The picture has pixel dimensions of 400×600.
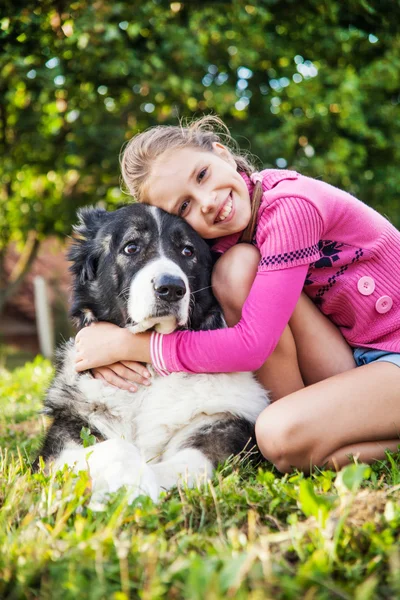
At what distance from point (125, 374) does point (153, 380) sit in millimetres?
139

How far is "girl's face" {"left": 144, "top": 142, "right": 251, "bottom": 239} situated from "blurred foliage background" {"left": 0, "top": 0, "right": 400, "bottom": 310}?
2.59 m

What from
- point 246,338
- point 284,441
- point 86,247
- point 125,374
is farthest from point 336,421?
point 86,247

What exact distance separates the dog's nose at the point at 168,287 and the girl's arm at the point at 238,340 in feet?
0.78

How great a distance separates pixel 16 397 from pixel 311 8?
408 centimetres

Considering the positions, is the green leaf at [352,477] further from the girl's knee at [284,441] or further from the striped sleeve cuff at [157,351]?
the striped sleeve cuff at [157,351]

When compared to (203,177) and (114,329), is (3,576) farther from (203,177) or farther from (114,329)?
(203,177)

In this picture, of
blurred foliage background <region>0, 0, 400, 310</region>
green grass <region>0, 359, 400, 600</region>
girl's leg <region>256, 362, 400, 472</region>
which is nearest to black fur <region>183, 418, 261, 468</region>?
girl's leg <region>256, 362, 400, 472</region>

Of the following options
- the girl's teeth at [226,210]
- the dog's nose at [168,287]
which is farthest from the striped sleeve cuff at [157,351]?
the girl's teeth at [226,210]

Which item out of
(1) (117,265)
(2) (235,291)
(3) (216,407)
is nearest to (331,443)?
(3) (216,407)

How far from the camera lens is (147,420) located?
282 centimetres

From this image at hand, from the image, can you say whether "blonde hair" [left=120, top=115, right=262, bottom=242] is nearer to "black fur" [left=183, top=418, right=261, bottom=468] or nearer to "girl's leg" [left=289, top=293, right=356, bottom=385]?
"girl's leg" [left=289, top=293, right=356, bottom=385]

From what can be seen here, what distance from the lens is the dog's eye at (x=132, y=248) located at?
115 inches

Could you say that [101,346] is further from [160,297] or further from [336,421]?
[336,421]

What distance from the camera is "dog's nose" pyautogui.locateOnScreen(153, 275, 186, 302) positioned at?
255cm
